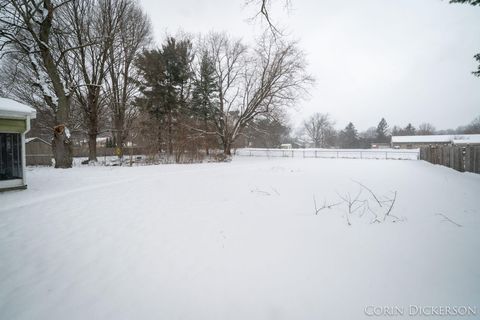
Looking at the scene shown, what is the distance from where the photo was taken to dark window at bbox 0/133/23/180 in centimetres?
652

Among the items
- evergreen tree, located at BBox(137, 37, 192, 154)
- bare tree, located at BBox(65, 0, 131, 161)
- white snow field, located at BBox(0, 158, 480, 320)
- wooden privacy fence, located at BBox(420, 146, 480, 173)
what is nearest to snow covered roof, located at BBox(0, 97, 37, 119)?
white snow field, located at BBox(0, 158, 480, 320)

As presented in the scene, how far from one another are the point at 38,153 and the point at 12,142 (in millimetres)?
18048

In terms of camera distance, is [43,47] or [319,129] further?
[319,129]

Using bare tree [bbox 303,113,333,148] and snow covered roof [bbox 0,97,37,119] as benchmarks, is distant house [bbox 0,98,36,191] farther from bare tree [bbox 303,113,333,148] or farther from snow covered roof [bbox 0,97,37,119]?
bare tree [bbox 303,113,333,148]

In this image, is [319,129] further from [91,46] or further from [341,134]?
[91,46]

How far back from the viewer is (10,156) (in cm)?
667

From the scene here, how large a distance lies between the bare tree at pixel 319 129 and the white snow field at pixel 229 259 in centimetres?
7428

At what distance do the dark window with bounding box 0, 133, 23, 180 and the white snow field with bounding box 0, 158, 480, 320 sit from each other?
6.98ft

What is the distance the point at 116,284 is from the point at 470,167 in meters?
16.1

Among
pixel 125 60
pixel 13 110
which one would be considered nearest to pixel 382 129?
pixel 125 60

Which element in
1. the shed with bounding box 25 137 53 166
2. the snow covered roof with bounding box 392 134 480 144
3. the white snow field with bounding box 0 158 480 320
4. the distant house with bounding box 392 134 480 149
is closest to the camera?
the white snow field with bounding box 0 158 480 320

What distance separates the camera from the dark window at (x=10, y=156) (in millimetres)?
6520

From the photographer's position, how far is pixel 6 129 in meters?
6.44

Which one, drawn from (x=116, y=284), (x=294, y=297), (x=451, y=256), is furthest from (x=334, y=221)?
(x=116, y=284)
